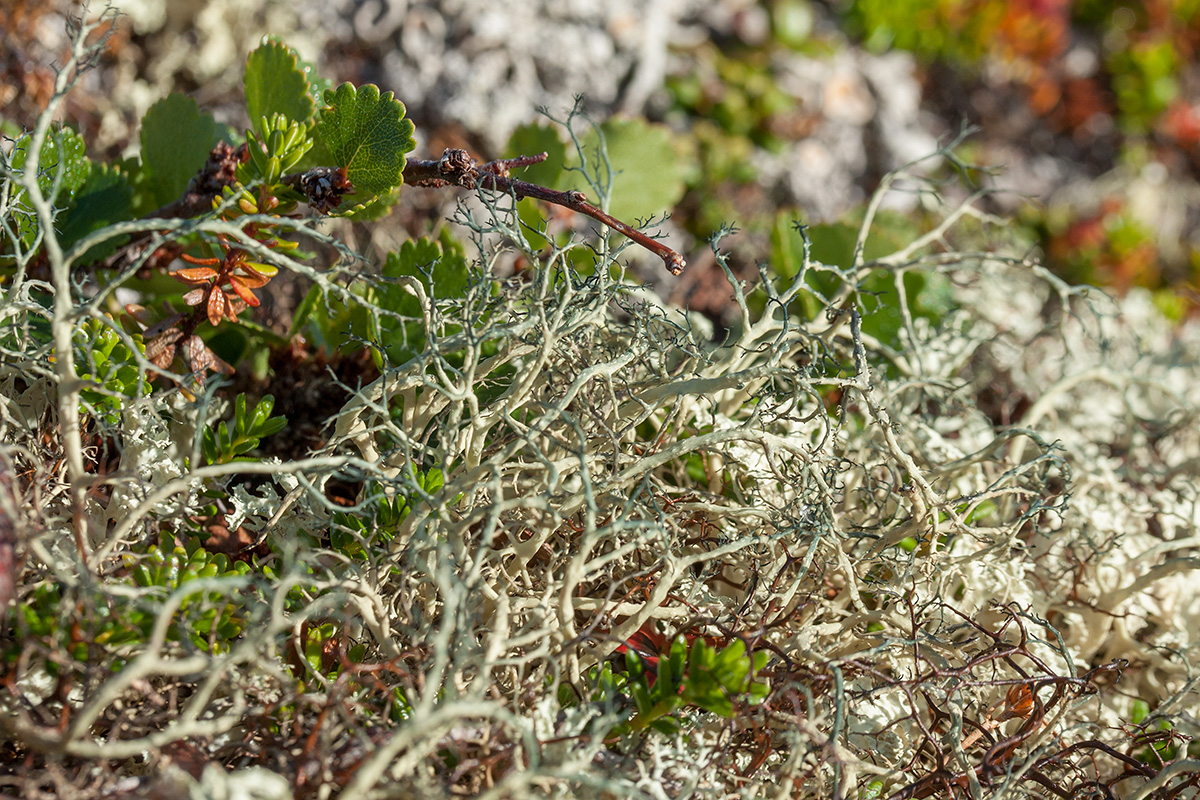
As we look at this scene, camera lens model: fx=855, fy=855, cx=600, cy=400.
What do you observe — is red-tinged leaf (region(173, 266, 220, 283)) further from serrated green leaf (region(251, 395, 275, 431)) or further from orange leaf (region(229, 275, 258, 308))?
serrated green leaf (region(251, 395, 275, 431))

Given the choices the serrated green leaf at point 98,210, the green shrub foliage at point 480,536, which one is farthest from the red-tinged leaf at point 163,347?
the serrated green leaf at point 98,210

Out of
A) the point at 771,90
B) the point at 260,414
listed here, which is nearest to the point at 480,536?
the point at 260,414

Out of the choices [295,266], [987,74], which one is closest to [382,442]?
[295,266]

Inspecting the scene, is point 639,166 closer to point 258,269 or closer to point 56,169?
point 258,269

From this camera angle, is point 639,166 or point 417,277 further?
point 639,166

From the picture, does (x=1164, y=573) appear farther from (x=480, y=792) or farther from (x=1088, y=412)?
(x=480, y=792)

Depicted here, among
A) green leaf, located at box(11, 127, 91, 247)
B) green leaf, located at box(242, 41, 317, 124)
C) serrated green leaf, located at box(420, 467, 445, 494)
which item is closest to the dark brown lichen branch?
green leaf, located at box(242, 41, 317, 124)

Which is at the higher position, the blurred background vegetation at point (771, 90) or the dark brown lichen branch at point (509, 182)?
the blurred background vegetation at point (771, 90)

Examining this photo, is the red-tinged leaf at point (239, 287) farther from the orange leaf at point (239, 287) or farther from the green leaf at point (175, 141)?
the green leaf at point (175, 141)
